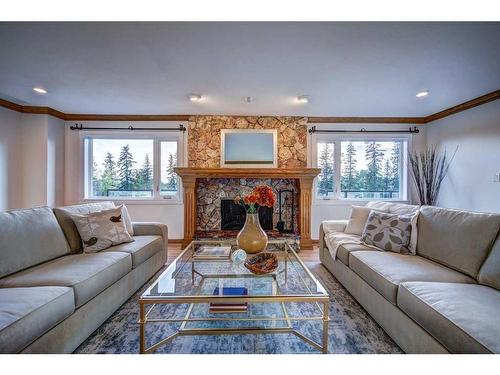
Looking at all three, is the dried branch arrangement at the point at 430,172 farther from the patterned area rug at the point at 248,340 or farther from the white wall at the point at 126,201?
the white wall at the point at 126,201

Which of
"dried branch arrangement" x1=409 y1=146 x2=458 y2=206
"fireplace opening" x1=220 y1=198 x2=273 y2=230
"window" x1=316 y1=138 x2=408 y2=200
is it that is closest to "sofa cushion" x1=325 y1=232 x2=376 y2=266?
"fireplace opening" x1=220 y1=198 x2=273 y2=230

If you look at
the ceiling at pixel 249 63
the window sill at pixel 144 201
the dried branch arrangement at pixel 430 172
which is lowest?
the window sill at pixel 144 201

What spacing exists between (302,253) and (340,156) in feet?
6.30

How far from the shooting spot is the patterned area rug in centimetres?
161

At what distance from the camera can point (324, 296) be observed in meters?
1.48

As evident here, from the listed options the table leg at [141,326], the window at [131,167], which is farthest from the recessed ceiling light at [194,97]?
the table leg at [141,326]

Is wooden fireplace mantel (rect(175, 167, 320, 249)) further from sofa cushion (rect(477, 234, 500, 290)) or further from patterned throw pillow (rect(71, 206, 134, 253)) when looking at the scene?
sofa cushion (rect(477, 234, 500, 290))

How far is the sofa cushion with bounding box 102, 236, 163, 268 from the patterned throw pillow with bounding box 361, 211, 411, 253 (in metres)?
2.22

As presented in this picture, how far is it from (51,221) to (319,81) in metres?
2.99

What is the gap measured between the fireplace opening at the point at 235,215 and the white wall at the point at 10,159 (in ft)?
10.5

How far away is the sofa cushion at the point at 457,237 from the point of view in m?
1.74
